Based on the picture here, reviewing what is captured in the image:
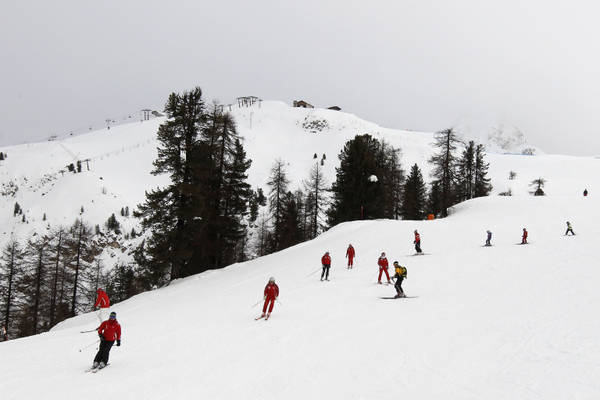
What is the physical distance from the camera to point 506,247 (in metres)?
22.2

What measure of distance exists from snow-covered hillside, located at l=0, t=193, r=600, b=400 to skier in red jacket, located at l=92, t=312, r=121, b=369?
0.29m

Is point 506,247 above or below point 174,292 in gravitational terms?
above

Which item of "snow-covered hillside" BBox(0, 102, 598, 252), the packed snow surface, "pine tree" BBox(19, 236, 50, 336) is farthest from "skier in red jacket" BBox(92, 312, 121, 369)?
"snow-covered hillside" BBox(0, 102, 598, 252)

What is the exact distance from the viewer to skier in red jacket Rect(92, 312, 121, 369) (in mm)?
9188

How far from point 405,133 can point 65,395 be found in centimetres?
16459

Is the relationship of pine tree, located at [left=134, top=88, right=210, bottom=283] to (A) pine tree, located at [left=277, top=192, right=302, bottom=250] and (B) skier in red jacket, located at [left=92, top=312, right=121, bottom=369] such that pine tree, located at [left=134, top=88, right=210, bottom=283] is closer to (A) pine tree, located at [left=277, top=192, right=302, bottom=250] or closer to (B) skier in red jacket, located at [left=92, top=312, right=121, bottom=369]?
(B) skier in red jacket, located at [left=92, top=312, right=121, bottom=369]

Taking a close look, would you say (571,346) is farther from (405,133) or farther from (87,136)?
(87,136)

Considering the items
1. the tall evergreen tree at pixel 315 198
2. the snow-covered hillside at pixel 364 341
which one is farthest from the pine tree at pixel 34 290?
the tall evergreen tree at pixel 315 198

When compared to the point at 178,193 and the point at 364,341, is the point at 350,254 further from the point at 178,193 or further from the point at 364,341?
the point at 178,193

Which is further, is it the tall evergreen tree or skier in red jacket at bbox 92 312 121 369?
the tall evergreen tree

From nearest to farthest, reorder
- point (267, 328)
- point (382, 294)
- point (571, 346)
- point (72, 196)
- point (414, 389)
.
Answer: point (414, 389) < point (571, 346) < point (267, 328) < point (382, 294) < point (72, 196)

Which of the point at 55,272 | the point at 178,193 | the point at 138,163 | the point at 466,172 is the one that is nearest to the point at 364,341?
the point at 178,193

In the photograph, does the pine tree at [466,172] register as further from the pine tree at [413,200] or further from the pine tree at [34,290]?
the pine tree at [34,290]

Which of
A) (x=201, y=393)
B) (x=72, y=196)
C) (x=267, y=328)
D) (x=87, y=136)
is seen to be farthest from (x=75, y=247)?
(x=87, y=136)
